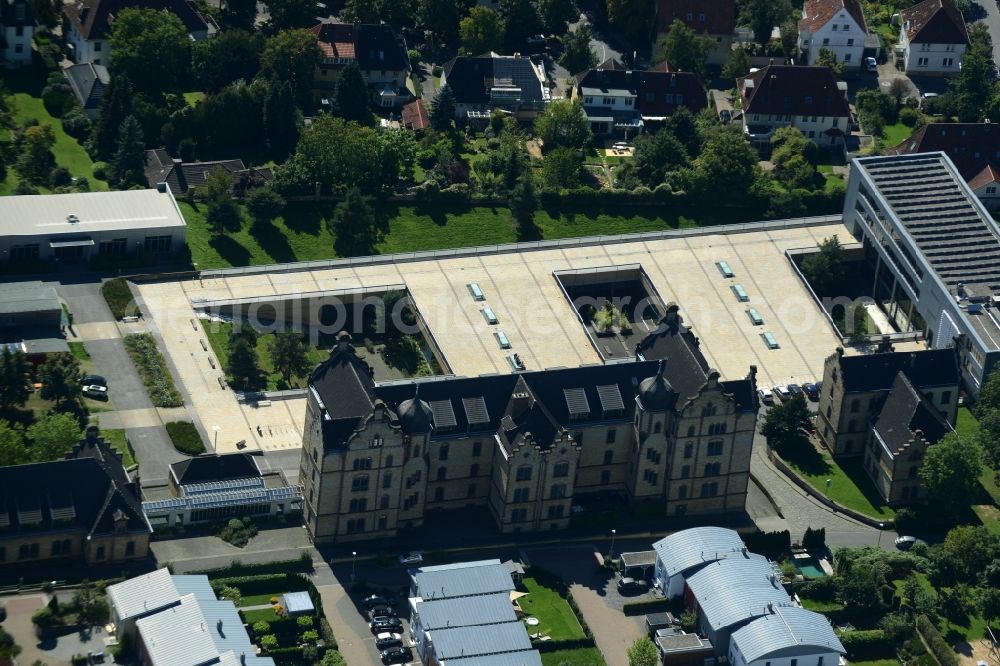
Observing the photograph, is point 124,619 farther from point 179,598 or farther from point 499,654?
point 499,654

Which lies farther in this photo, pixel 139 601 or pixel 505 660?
pixel 139 601

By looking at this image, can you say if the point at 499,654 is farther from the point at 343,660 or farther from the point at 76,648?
the point at 76,648

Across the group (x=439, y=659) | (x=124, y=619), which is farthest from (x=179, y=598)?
(x=439, y=659)

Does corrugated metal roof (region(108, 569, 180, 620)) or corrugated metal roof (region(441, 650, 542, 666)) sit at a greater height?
corrugated metal roof (region(108, 569, 180, 620))

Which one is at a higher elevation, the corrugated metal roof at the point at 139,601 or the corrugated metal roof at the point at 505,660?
the corrugated metal roof at the point at 139,601

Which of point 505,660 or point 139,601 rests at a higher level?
point 139,601

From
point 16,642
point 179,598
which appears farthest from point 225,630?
point 16,642
